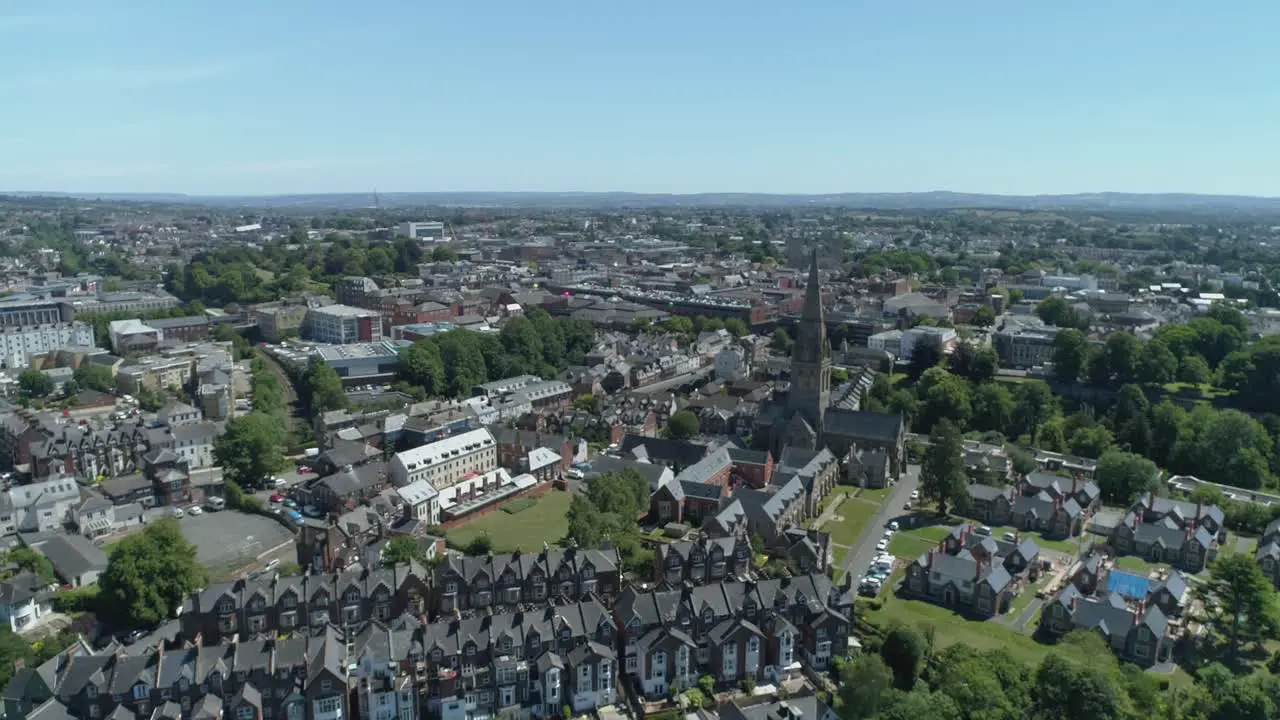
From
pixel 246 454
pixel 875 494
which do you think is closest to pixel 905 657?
pixel 875 494

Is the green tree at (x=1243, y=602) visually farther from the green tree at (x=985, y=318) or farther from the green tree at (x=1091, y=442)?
the green tree at (x=985, y=318)

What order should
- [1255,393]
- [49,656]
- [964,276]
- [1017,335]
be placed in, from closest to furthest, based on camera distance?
[49,656]
[1255,393]
[1017,335]
[964,276]

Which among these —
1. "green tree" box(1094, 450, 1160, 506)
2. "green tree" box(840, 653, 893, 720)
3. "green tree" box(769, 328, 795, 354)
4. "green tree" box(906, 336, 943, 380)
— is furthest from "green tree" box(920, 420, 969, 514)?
"green tree" box(769, 328, 795, 354)

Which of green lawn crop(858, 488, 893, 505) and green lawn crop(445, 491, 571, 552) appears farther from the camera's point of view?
green lawn crop(858, 488, 893, 505)

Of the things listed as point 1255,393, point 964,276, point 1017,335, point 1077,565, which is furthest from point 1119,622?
point 964,276

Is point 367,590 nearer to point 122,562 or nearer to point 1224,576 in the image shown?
point 122,562

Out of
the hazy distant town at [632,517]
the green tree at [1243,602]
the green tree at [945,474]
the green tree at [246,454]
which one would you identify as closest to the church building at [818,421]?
the hazy distant town at [632,517]

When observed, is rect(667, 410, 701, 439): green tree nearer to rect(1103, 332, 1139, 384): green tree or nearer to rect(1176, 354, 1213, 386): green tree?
rect(1103, 332, 1139, 384): green tree
